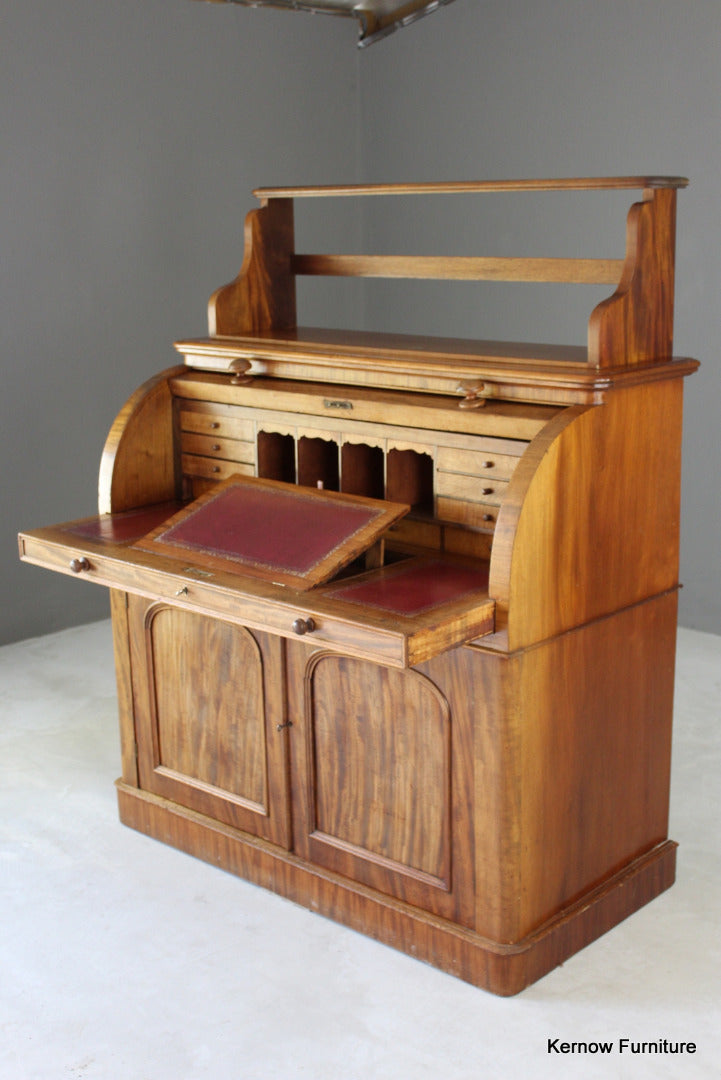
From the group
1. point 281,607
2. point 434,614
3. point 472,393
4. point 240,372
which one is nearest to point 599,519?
point 472,393

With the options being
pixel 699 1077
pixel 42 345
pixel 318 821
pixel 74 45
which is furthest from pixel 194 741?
pixel 74 45

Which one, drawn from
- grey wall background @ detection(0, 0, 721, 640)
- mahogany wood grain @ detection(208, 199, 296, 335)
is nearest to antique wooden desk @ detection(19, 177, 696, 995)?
mahogany wood grain @ detection(208, 199, 296, 335)

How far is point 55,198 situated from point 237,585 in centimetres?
323

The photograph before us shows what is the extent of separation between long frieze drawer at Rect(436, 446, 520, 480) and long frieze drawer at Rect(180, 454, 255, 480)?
2.37ft

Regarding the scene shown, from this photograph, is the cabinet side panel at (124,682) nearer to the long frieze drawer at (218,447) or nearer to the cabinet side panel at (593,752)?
the long frieze drawer at (218,447)

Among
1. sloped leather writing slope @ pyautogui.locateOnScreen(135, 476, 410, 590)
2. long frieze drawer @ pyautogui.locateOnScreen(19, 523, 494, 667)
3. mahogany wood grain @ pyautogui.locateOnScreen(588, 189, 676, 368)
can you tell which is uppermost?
mahogany wood grain @ pyautogui.locateOnScreen(588, 189, 676, 368)

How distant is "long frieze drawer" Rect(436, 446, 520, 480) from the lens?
2957 mm

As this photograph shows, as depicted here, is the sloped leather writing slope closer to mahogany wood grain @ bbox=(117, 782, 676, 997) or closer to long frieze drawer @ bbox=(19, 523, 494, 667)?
long frieze drawer @ bbox=(19, 523, 494, 667)

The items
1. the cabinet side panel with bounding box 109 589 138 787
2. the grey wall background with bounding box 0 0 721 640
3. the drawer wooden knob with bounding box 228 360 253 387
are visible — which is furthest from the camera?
the grey wall background with bounding box 0 0 721 640

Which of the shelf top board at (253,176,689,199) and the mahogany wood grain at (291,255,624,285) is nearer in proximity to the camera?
the shelf top board at (253,176,689,199)

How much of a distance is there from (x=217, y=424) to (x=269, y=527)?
2.10ft

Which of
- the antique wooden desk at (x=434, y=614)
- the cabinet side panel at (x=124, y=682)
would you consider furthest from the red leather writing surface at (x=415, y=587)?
the cabinet side panel at (x=124, y=682)

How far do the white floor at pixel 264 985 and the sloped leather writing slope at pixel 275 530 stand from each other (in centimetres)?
100

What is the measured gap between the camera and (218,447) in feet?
12.2
